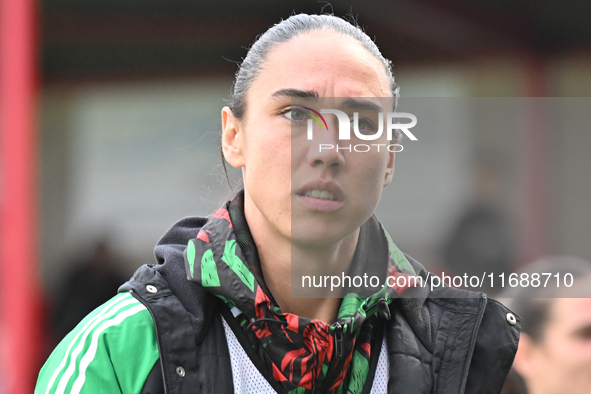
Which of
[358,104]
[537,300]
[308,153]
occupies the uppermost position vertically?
[358,104]

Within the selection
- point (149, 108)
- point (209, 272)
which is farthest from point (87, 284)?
point (209, 272)

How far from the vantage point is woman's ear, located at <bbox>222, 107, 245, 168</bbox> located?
1356 mm

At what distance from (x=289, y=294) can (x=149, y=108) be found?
187 centimetres

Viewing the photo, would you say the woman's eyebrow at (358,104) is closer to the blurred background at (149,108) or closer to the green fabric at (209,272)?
the green fabric at (209,272)

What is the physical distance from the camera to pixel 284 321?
114 centimetres

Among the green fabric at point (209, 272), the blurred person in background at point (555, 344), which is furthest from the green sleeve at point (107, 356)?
the blurred person in background at point (555, 344)

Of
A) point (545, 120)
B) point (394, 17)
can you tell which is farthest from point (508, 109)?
point (394, 17)

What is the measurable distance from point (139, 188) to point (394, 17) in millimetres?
1487

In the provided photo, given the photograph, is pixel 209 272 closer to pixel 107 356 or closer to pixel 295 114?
pixel 107 356

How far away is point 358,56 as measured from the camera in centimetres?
131

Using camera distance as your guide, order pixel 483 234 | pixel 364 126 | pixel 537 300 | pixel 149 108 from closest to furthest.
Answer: pixel 364 126, pixel 537 300, pixel 483 234, pixel 149 108

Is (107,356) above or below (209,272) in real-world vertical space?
below

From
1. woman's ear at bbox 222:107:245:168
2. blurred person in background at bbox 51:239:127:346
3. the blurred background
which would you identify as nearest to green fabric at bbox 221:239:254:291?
woman's ear at bbox 222:107:245:168

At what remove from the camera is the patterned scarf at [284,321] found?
1138 millimetres
